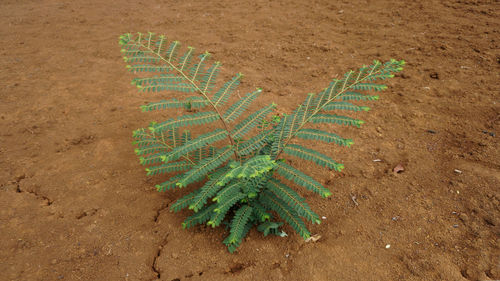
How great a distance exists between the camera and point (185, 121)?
2.03 meters

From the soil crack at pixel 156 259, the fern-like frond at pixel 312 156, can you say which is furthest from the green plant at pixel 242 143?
the soil crack at pixel 156 259

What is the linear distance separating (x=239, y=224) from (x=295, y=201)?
414 mm

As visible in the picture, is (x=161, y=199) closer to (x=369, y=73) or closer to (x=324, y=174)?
(x=324, y=174)

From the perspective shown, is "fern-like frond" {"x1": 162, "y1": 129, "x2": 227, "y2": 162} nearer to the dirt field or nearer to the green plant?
the green plant

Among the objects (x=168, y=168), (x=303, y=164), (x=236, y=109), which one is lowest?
(x=303, y=164)

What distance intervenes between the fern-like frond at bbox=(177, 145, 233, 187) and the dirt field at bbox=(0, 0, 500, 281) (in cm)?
60

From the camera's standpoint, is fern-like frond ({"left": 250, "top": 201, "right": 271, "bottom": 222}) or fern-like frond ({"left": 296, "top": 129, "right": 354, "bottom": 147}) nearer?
fern-like frond ({"left": 296, "top": 129, "right": 354, "bottom": 147})

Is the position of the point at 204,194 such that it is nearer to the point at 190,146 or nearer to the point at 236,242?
the point at 190,146

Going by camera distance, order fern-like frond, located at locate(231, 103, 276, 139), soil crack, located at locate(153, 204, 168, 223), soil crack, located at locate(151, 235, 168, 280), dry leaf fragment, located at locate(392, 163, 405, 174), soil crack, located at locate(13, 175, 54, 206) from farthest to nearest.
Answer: dry leaf fragment, located at locate(392, 163, 405, 174) → soil crack, located at locate(13, 175, 54, 206) → soil crack, located at locate(153, 204, 168, 223) → fern-like frond, located at locate(231, 103, 276, 139) → soil crack, located at locate(151, 235, 168, 280)

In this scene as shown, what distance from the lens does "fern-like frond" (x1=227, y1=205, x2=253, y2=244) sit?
2.02 metres

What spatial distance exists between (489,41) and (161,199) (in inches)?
192

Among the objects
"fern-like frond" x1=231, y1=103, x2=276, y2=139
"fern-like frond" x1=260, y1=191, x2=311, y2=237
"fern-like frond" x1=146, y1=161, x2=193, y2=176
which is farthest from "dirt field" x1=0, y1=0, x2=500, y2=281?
"fern-like frond" x1=231, y1=103, x2=276, y2=139

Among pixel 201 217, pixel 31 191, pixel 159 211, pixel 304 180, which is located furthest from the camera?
pixel 31 191

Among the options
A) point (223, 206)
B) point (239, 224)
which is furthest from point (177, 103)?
point (239, 224)
